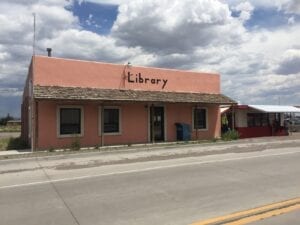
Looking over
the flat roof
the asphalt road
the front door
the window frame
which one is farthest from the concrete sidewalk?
the window frame

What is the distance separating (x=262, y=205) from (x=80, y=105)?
52.0ft

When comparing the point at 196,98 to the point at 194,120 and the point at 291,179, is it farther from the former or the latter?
the point at 291,179

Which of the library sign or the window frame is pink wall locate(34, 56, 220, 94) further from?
the window frame

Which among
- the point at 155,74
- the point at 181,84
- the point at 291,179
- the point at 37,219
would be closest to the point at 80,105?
the point at 155,74

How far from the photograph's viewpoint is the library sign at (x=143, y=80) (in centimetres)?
2458

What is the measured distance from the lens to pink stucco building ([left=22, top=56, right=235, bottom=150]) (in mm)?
21109

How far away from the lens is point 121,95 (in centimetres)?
2280

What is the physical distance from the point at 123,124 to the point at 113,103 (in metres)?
1.48

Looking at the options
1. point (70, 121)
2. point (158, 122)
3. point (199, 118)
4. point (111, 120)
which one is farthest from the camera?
point (199, 118)

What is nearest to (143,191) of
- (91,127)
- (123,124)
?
(91,127)

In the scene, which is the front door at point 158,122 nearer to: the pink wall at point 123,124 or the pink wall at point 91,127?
the pink wall at point 123,124

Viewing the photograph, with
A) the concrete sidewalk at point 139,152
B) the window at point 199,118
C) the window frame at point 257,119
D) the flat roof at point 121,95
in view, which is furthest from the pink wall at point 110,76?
the window frame at point 257,119

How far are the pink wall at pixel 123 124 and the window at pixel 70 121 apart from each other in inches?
11.0

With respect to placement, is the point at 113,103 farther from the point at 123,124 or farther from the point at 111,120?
the point at 123,124
